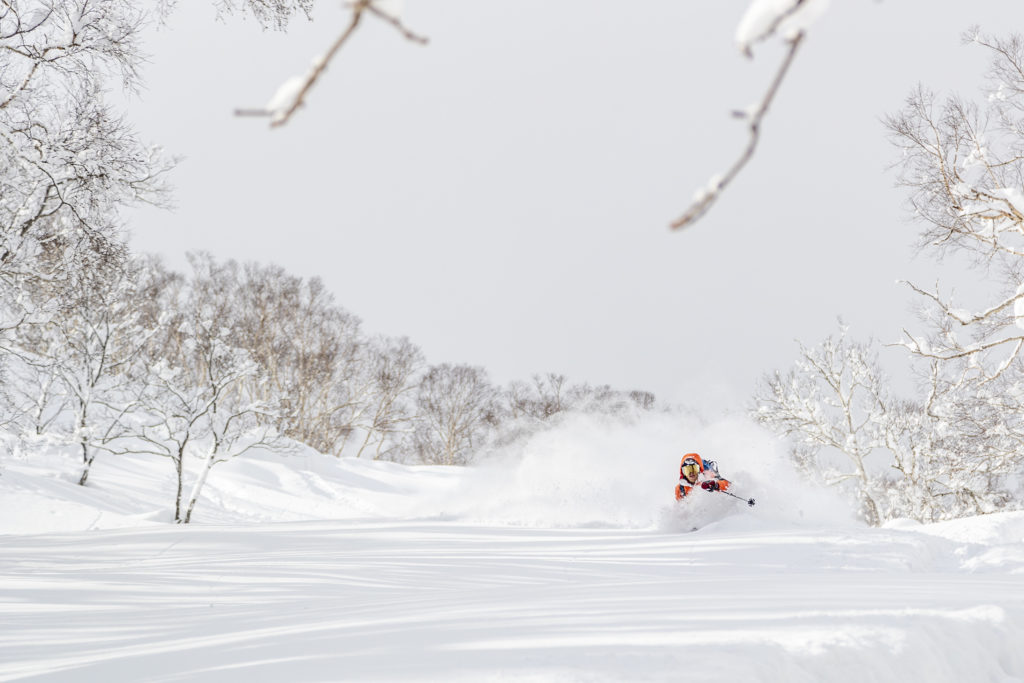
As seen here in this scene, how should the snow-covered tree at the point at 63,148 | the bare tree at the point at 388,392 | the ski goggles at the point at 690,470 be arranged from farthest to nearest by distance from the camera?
the bare tree at the point at 388,392 → the ski goggles at the point at 690,470 → the snow-covered tree at the point at 63,148

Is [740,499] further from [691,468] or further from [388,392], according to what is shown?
[388,392]

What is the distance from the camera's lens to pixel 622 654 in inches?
99.1

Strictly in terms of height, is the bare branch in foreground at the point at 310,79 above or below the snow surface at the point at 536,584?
above

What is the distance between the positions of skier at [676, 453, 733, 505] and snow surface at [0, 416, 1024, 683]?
0.25 meters

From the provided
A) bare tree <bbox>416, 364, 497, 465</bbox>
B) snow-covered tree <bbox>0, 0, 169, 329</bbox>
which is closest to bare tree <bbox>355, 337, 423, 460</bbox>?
bare tree <bbox>416, 364, 497, 465</bbox>

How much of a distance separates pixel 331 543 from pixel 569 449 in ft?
29.3

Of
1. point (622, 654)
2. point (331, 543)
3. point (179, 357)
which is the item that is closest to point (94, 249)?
point (331, 543)

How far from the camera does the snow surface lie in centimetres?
269

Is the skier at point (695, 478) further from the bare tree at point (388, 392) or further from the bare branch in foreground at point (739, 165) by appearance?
the bare tree at point (388, 392)

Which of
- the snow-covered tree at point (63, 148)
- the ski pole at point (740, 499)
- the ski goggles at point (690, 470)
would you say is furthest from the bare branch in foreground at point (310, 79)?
the ski pole at point (740, 499)

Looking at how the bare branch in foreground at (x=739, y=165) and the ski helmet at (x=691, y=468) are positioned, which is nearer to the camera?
the bare branch in foreground at (x=739, y=165)

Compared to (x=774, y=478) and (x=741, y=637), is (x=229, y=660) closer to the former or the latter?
(x=741, y=637)

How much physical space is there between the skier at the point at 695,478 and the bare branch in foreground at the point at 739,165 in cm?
1081

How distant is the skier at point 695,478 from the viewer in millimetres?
10805
